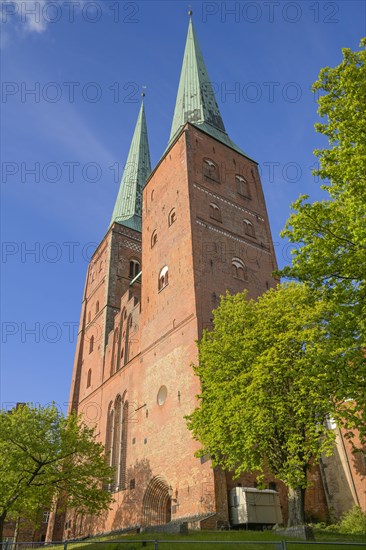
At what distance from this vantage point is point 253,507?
1703 centimetres

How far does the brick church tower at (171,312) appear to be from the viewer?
69.5ft

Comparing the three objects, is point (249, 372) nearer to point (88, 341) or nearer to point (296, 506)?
point (296, 506)

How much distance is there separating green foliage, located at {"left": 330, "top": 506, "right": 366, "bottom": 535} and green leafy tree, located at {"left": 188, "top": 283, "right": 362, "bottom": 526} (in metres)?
3.74

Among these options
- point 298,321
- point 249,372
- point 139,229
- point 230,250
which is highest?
point 139,229

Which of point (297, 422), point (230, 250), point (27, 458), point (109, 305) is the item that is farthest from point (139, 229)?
point (297, 422)

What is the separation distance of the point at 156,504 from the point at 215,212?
17387mm

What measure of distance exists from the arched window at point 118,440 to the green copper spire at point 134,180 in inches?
795

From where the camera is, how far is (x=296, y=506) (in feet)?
48.0

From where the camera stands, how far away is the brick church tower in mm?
21172

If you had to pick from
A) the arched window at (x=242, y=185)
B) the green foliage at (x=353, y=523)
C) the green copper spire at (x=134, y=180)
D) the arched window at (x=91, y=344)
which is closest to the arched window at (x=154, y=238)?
the arched window at (x=242, y=185)

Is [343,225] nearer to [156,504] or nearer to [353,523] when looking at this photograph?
[353,523]

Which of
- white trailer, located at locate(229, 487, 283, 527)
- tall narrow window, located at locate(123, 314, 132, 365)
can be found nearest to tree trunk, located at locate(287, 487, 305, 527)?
white trailer, located at locate(229, 487, 283, 527)

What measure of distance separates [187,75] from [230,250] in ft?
69.8

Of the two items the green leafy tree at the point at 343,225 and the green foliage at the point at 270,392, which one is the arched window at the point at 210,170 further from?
the green leafy tree at the point at 343,225
